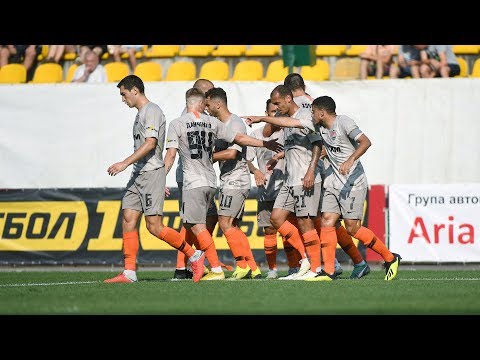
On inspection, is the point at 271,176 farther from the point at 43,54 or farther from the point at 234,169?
the point at 43,54

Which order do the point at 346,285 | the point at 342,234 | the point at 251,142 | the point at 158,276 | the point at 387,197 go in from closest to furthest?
the point at 346,285 < the point at 251,142 < the point at 342,234 < the point at 158,276 < the point at 387,197

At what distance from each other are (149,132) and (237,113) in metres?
6.39

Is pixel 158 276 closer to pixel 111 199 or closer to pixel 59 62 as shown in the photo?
pixel 111 199

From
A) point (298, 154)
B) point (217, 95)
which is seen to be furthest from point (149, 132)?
point (298, 154)

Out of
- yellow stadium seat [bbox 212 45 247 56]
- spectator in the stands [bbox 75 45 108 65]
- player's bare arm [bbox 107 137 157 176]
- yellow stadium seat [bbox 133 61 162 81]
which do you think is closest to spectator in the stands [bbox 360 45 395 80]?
yellow stadium seat [bbox 212 45 247 56]

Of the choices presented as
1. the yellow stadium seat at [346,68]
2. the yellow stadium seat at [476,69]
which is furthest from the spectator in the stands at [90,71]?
the yellow stadium seat at [476,69]

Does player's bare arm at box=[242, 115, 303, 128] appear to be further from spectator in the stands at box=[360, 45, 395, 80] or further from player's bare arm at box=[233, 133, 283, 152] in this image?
spectator in the stands at box=[360, 45, 395, 80]

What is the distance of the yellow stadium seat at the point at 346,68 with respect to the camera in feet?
66.9

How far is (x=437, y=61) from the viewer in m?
20.0

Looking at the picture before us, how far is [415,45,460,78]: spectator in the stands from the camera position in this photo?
19.8 meters

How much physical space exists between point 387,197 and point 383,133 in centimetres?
154

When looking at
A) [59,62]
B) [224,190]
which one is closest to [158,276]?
[224,190]

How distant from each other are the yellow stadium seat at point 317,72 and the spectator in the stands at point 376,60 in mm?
727

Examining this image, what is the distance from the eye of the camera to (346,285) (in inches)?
442
